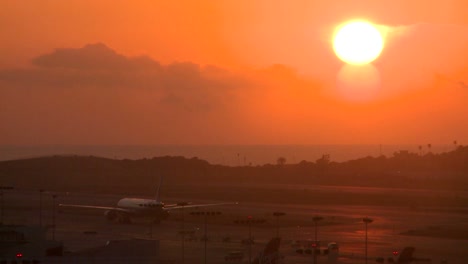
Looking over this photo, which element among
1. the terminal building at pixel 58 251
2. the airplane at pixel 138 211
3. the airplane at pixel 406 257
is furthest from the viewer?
the airplane at pixel 138 211

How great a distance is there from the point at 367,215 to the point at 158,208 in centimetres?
2098

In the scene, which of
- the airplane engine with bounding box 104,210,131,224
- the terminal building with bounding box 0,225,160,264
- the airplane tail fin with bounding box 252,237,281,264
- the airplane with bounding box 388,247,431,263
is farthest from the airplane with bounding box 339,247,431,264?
the airplane engine with bounding box 104,210,131,224

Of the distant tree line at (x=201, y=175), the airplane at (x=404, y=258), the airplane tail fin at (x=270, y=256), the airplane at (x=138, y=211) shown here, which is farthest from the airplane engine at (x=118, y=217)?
the distant tree line at (x=201, y=175)

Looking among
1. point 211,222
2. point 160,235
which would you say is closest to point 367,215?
point 211,222

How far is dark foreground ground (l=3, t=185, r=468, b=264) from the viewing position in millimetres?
49969

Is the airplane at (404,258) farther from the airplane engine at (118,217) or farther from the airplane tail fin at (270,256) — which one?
the airplane engine at (118,217)

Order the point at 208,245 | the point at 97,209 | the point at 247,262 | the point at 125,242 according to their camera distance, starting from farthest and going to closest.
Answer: the point at 97,209 → the point at 208,245 → the point at 247,262 → the point at 125,242

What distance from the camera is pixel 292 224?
70.5 m

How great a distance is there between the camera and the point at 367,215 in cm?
7938

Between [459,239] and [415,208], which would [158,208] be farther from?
[415,208]

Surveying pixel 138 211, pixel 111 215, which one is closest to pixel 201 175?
pixel 111 215

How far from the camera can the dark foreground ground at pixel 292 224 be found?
50.0 meters

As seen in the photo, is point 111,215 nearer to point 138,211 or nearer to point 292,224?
point 138,211

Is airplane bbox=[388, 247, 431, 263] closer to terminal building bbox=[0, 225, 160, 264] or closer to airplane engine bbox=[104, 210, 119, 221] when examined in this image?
terminal building bbox=[0, 225, 160, 264]
